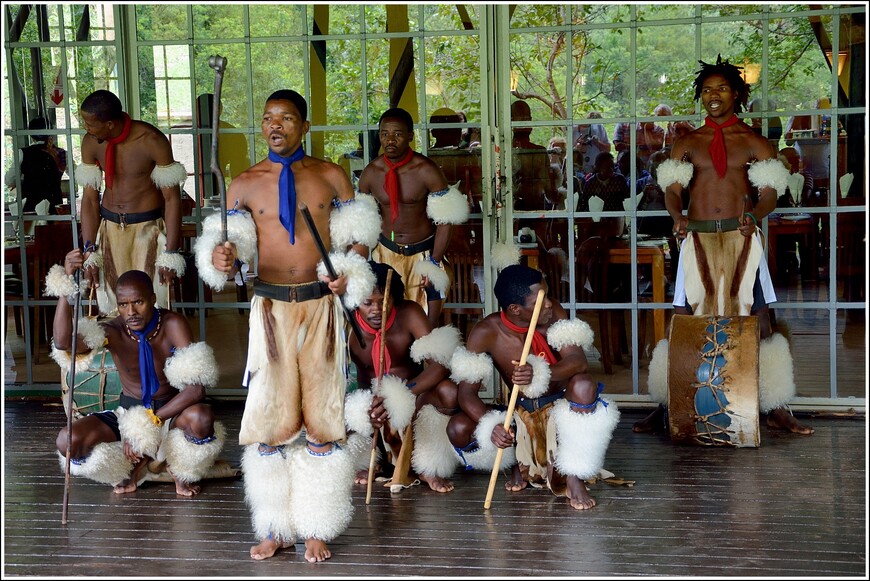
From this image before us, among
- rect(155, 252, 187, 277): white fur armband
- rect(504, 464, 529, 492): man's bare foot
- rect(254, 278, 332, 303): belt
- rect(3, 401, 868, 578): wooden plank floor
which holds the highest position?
rect(155, 252, 187, 277): white fur armband

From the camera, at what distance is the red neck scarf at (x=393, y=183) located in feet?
18.0

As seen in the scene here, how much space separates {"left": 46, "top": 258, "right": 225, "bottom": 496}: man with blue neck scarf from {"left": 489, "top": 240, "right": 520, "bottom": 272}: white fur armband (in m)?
1.81

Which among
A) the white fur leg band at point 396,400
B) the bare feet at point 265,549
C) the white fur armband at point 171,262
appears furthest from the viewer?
the white fur armband at point 171,262

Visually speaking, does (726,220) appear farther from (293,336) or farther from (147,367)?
(147,367)

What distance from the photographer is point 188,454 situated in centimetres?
458

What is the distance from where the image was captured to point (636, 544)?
382 centimetres

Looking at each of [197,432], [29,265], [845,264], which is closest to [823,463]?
[845,264]

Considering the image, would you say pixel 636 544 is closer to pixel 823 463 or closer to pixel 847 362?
pixel 823 463

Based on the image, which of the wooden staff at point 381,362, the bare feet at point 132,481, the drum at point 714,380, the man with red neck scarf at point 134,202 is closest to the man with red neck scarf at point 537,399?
the wooden staff at point 381,362

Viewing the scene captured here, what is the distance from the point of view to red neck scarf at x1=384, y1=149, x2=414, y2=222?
5.49 m

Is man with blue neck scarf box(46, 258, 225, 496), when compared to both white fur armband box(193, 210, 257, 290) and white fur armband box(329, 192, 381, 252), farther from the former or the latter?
white fur armband box(329, 192, 381, 252)

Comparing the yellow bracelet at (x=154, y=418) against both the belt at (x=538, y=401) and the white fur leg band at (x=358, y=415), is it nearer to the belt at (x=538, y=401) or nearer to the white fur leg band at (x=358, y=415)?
the white fur leg band at (x=358, y=415)

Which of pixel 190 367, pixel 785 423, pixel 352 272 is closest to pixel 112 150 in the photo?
pixel 190 367

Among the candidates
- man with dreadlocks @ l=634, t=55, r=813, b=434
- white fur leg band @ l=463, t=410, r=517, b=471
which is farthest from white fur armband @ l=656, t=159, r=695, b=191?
white fur leg band @ l=463, t=410, r=517, b=471
